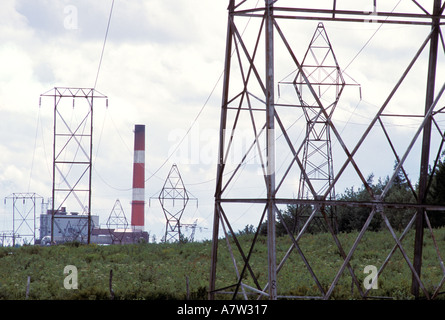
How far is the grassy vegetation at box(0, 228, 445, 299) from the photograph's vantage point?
24.8 m

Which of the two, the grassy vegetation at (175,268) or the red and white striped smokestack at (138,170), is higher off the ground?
the red and white striped smokestack at (138,170)

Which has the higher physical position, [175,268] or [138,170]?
[138,170]

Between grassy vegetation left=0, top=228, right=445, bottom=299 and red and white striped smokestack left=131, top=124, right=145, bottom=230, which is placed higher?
red and white striped smokestack left=131, top=124, right=145, bottom=230

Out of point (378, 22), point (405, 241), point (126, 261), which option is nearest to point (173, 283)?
point (126, 261)

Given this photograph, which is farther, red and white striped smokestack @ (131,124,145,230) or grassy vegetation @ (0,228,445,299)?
red and white striped smokestack @ (131,124,145,230)

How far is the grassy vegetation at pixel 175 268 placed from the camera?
24797 millimetres

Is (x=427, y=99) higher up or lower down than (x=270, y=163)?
higher up

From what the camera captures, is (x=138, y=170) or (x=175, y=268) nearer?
(x=175, y=268)

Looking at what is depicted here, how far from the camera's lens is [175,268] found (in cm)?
3156

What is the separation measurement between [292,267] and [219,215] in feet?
51.6

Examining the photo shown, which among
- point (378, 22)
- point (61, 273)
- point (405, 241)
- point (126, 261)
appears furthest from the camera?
point (405, 241)

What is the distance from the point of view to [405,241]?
4169 centimetres

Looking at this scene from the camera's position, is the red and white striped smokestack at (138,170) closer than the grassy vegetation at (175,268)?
No
